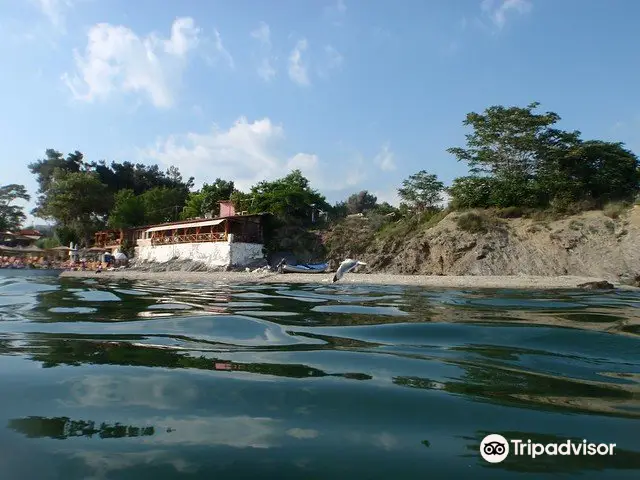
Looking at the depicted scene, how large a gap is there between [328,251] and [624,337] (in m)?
30.1

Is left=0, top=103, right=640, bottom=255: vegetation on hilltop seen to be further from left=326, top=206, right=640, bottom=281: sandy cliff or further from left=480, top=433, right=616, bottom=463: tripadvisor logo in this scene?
left=480, top=433, right=616, bottom=463: tripadvisor logo

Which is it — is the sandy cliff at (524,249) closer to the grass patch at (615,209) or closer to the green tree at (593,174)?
the grass patch at (615,209)

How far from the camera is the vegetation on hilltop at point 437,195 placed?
26281 millimetres

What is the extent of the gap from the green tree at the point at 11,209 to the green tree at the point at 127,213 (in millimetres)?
20648

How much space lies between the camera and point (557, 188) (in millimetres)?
26156

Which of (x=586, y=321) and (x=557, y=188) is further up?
(x=557, y=188)

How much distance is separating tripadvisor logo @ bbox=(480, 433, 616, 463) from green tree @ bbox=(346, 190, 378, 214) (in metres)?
46.5

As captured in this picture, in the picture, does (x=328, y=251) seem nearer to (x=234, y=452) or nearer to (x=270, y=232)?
(x=270, y=232)

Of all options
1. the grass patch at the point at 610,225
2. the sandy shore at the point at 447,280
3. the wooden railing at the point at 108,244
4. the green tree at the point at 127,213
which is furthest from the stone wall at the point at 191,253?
the grass patch at the point at 610,225

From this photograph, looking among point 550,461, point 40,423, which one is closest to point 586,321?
point 550,461

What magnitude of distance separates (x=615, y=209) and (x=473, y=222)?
7.50 meters

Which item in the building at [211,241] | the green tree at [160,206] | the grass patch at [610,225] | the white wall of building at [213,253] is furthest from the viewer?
the green tree at [160,206]

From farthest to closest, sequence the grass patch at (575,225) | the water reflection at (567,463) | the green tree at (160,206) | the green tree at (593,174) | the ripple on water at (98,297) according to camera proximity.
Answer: the green tree at (160,206) < the green tree at (593,174) < the grass patch at (575,225) < the ripple on water at (98,297) < the water reflection at (567,463)

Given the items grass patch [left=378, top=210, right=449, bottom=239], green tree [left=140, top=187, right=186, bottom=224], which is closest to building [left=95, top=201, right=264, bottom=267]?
green tree [left=140, top=187, right=186, bottom=224]
